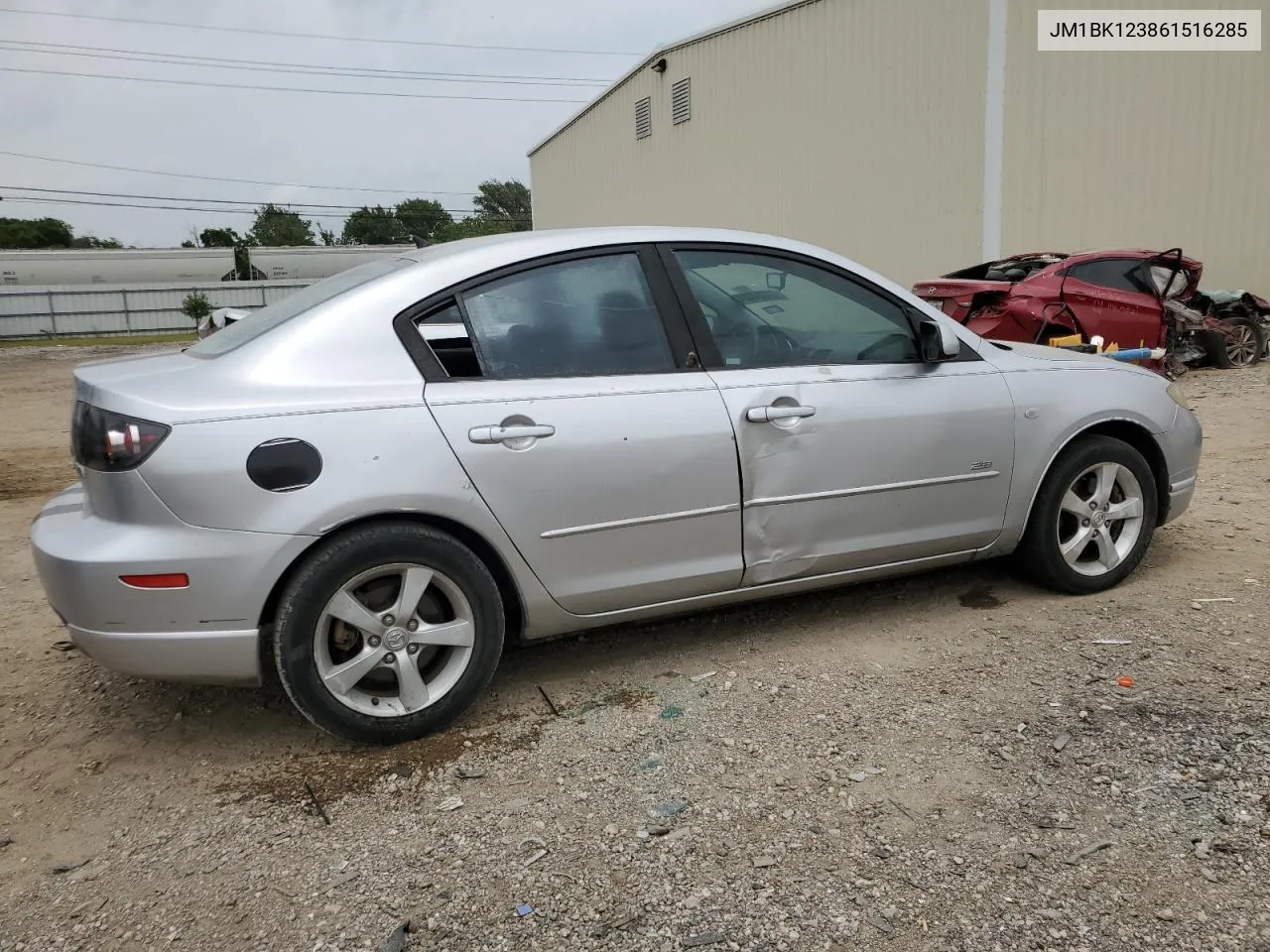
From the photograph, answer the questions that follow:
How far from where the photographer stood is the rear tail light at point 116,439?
8.87 ft

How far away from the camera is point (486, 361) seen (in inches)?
124

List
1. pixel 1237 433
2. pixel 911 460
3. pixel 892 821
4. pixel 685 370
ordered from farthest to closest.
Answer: pixel 1237 433
pixel 911 460
pixel 685 370
pixel 892 821

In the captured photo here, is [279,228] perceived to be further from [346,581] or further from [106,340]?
[346,581]

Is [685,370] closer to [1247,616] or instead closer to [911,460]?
[911,460]

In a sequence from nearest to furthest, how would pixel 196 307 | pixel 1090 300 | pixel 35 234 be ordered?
1. pixel 1090 300
2. pixel 196 307
3. pixel 35 234

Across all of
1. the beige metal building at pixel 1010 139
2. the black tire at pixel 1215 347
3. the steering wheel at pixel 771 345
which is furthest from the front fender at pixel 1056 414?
the beige metal building at pixel 1010 139

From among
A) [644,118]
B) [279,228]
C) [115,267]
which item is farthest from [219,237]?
[644,118]

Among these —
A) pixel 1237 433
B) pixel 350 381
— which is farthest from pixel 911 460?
pixel 1237 433

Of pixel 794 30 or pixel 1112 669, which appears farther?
pixel 794 30

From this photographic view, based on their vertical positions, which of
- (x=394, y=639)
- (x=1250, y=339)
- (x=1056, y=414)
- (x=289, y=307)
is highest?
(x=289, y=307)

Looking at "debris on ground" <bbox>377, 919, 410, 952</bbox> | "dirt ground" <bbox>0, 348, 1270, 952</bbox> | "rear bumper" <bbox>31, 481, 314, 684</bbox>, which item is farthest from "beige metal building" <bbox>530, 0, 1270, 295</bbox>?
"debris on ground" <bbox>377, 919, 410, 952</bbox>

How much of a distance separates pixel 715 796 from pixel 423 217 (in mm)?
77259

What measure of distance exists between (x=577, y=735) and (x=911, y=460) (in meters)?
1.61

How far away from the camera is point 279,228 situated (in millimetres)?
75438
